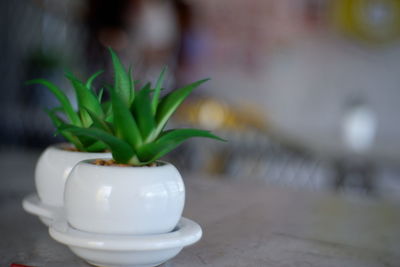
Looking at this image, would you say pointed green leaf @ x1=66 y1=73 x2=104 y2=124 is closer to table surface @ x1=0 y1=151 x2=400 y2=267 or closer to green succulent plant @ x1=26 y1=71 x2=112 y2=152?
green succulent plant @ x1=26 y1=71 x2=112 y2=152

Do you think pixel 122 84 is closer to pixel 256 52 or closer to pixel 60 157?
pixel 60 157

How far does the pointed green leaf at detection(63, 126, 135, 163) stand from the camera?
506mm

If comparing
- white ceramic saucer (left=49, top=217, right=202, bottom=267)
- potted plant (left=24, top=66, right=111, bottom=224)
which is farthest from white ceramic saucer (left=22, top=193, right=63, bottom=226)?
white ceramic saucer (left=49, top=217, right=202, bottom=267)

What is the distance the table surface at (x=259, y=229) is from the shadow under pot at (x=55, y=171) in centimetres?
7

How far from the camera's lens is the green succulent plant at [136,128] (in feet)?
1.68

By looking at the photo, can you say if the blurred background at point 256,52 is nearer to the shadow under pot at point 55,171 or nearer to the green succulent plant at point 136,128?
the shadow under pot at point 55,171

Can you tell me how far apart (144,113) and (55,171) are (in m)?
0.22

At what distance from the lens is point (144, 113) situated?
51cm

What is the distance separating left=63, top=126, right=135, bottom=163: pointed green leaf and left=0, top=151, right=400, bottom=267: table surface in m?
0.16

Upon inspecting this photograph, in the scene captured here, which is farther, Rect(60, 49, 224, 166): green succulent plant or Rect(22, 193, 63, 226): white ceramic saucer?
Rect(22, 193, 63, 226): white ceramic saucer

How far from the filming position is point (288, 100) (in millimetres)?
5555

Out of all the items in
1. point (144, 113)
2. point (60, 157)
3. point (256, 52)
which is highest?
point (256, 52)

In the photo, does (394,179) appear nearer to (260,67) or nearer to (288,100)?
(288,100)

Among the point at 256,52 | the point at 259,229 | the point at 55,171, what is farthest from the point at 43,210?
the point at 256,52
